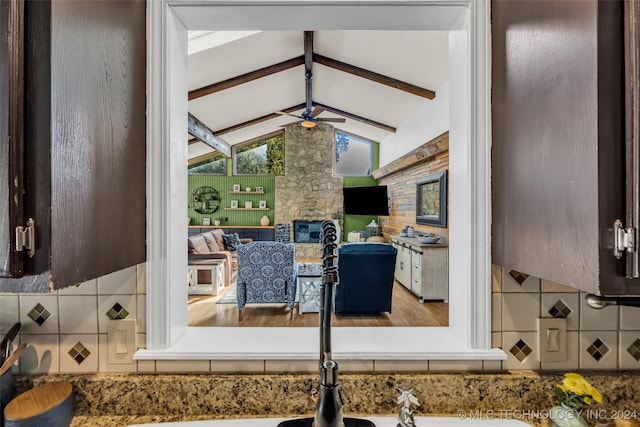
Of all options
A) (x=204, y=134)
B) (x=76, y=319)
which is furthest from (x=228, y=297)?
(x=76, y=319)

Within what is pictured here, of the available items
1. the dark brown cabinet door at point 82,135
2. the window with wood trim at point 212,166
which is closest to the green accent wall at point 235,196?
the window with wood trim at point 212,166

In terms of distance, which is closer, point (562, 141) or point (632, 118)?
point (632, 118)

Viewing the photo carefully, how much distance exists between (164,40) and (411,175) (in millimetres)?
Answer: 5415

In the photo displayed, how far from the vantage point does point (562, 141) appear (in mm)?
690

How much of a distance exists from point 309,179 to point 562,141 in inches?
324

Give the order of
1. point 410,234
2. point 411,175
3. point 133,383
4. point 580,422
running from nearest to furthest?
1. point 580,422
2. point 133,383
3. point 410,234
4. point 411,175

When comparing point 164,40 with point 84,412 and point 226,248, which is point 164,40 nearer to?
point 84,412

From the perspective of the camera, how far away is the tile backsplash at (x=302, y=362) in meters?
1.02

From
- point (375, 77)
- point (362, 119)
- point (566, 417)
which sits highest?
point (362, 119)

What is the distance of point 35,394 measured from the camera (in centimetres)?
93

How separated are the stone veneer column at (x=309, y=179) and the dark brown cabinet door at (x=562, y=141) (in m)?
7.91

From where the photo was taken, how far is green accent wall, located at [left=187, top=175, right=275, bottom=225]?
896 cm

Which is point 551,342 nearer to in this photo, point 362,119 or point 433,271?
point 433,271

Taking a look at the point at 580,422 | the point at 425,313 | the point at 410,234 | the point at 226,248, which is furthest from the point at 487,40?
the point at 226,248
